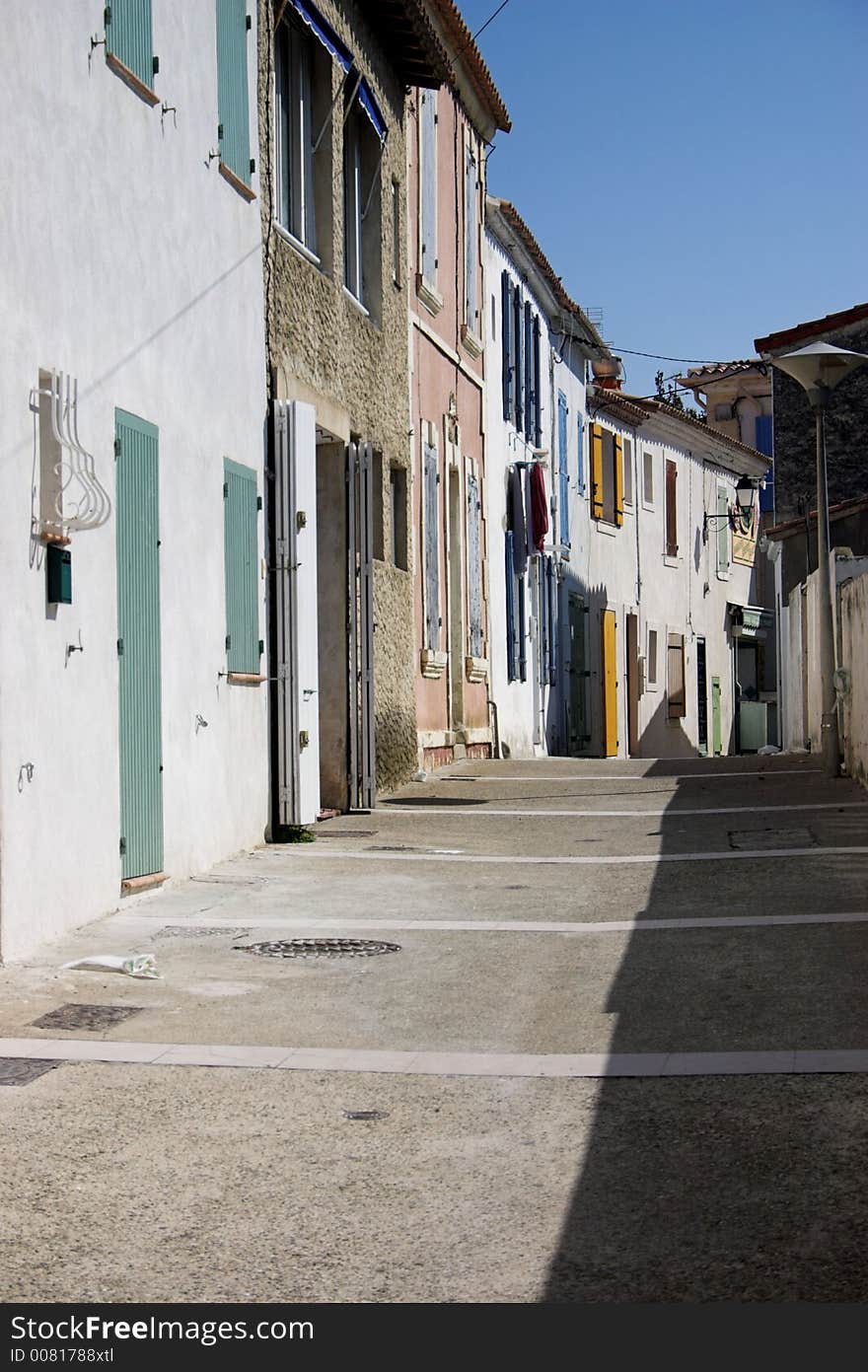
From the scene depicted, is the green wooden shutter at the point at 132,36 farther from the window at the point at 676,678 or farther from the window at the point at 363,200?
the window at the point at 676,678

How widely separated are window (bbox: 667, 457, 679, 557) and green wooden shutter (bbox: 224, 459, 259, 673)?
2334 cm

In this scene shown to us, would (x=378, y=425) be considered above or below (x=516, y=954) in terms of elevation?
above

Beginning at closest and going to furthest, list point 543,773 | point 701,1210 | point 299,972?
point 701,1210 → point 299,972 → point 543,773

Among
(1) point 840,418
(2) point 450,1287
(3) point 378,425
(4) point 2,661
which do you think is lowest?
(2) point 450,1287

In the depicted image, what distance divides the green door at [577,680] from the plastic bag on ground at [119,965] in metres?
20.2

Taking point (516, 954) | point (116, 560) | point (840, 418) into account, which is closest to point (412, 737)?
point (116, 560)

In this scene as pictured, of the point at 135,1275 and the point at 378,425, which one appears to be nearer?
the point at 135,1275

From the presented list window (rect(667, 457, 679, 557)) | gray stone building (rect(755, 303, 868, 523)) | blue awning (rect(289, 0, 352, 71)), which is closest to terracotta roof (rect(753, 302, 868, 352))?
gray stone building (rect(755, 303, 868, 523))

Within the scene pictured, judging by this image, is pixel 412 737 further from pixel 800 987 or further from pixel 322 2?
pixel 800 987

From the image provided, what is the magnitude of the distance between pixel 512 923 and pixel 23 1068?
3212mm

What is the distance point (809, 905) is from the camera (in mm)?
8234

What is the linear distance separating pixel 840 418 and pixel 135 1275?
27894mm

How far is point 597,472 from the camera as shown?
2966 centimetres

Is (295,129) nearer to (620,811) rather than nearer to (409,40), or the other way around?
(409,40)
